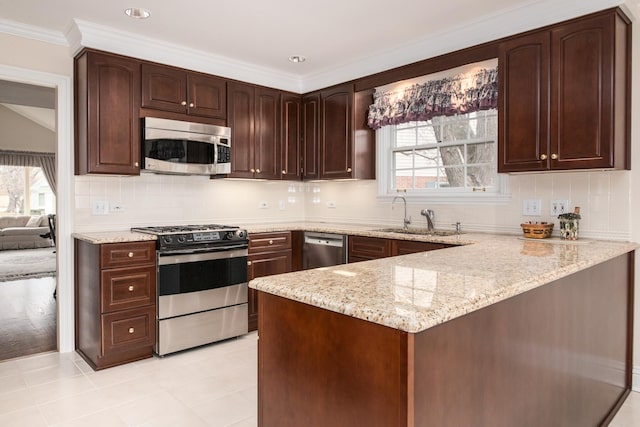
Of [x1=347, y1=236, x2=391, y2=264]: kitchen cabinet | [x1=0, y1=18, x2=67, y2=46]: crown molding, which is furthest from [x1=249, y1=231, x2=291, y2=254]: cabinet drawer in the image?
[x1=0, y1=18, x2=67, y2=46]: crown molding

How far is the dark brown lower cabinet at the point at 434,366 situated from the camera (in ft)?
3.65

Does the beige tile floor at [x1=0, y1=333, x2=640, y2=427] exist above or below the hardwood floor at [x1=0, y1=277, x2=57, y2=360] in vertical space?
below

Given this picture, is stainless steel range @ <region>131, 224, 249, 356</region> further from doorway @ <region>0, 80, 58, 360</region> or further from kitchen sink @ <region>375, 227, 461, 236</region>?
doorway @ <region>0, 80, 58, 360</region>

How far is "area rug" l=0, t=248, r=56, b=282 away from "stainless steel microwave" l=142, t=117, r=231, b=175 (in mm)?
4211

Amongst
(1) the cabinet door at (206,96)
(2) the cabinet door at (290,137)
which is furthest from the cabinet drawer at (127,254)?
(2) the cabinet door at (290,137)

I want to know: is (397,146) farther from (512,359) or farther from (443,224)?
(512,359)

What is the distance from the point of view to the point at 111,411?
251 cm

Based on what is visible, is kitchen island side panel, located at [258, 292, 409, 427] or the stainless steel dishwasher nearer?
kitchen island side panel, located at [258, 292, 409, 427]

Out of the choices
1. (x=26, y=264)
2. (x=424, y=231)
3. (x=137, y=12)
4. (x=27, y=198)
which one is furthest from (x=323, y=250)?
(x=27, y=198)

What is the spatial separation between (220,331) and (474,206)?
2.30m

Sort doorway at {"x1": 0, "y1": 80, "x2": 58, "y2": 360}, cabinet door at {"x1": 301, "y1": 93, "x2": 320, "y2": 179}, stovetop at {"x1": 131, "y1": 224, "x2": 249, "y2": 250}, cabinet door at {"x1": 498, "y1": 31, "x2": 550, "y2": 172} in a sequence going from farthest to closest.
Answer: doorway at {"x1": 0, "y1": 80, "x2": 58, "y2": 360}
cabinet door at {"x1": 301, "y1": 93, "x2": 320, "y2": 179}
stovetop at {"x1": 131, "y1": 224, "x2": 249, "y2": 250}
cabinet door at {"x1": 498, "y1": 31, "x2": 550, "y2": 172}

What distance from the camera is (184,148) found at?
3.77m

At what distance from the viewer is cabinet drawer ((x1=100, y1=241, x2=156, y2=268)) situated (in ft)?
10.1

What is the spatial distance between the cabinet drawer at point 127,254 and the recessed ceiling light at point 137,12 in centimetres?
160
